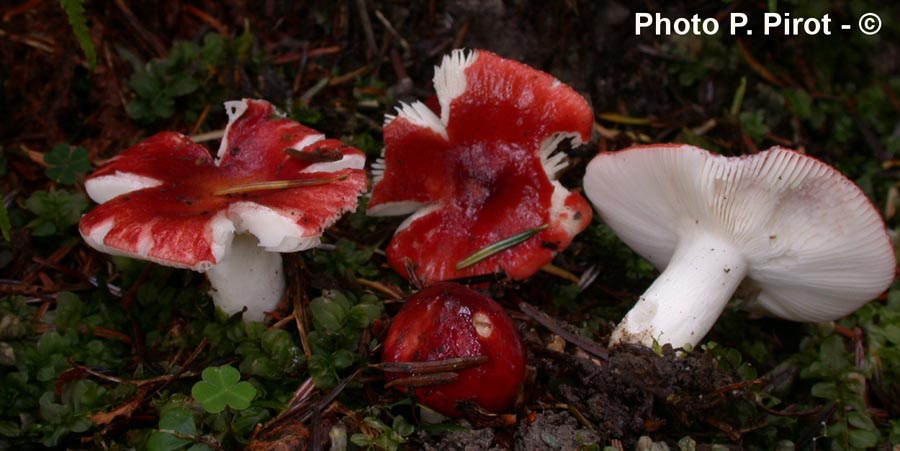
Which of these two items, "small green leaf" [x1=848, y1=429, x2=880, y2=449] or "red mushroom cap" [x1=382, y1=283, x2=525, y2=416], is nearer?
"red mushroom cap" [x1=382, y1=283, x2=525, y2=416]

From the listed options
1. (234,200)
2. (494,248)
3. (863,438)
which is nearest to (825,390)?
(863,438)

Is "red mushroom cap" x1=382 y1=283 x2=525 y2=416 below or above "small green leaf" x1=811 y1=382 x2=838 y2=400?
above

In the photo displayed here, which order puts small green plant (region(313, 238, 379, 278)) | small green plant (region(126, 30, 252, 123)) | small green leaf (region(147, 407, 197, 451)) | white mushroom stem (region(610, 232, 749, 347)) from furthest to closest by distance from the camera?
1. small green plant (region(126, 30, 252, 123))
2. small green plant (region(313, 238, 379, 278))
3. white mushroom stem (region(610, 232, 749, 347))
4. small green leaf (region(147, 407, 197, 451))

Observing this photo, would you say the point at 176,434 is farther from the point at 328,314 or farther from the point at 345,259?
the point at 345,259

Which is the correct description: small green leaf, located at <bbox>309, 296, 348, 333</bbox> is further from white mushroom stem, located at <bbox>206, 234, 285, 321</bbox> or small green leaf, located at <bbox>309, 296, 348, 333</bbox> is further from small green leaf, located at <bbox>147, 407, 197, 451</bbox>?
small green leaf, located at <bbox>147, 407, 197, 451</bbox>

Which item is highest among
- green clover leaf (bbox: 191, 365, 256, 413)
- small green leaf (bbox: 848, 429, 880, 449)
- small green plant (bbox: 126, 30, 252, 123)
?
small green plant (bbox: 126, 30, 252, 123)

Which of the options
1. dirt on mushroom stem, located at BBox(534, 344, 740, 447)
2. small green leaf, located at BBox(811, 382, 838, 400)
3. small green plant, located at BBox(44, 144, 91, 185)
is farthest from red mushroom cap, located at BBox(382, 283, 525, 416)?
small green plant, located at BBox(44, 144, 91, 185)

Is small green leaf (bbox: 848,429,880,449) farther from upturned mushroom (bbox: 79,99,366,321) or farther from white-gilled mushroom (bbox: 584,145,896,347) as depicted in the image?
upturned mushroom (bbox: 79,99,366,321)

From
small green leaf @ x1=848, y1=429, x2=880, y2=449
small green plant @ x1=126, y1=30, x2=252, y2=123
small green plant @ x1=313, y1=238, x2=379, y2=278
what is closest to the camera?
small green leaf @ x1=848, y1=429, x2=880, y2=449
